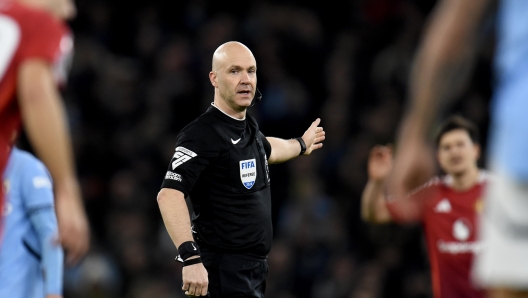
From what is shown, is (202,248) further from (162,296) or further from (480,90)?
(480,90)

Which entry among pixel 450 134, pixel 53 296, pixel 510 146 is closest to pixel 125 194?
pixel 450 134

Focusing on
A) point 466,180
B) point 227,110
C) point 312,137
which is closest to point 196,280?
point 227,110

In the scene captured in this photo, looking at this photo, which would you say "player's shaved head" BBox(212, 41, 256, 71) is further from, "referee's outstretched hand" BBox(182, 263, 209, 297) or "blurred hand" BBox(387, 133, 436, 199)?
"blurred hand" BBox(387, 133, 436, 199)

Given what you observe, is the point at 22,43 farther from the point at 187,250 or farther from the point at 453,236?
the point at 453,236

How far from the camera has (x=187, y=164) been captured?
16.3 feet

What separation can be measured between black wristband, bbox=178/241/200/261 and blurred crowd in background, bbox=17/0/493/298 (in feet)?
17.8

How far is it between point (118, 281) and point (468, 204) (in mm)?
5530

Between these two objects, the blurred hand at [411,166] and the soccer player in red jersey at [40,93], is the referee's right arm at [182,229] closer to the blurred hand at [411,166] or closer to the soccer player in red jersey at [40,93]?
the soccer player in red jersey at [40,93]

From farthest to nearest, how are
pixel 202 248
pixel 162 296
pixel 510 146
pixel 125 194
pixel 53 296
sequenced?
pixel 125 194
pixel 162 296
pixel 202 248
pixel 53 296
pixel 510 146

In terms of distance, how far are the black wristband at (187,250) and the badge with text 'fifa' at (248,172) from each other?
59cm

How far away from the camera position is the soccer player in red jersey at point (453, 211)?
19.6ft

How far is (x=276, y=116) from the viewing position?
1153cm

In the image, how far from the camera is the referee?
5.00 m

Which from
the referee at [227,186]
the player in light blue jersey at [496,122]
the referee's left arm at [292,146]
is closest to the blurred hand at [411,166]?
the player in light blue jersey at [496,122]
